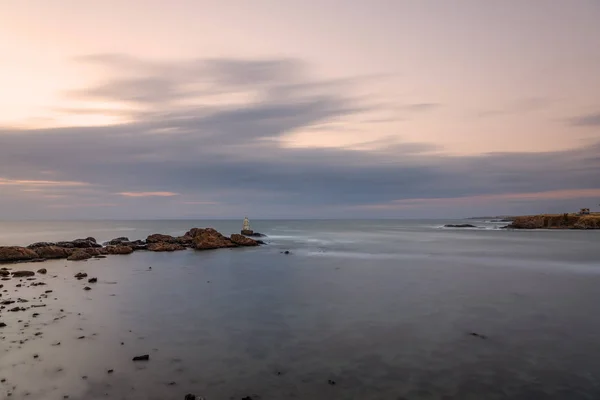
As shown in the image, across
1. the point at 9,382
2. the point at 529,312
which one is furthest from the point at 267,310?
the point at 529,312

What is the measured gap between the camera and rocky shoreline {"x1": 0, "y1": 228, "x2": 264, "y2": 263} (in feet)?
121

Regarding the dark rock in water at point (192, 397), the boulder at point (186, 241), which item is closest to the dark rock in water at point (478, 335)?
the dark rock in water at point (192, 397)

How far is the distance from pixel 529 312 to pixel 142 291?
2086cm

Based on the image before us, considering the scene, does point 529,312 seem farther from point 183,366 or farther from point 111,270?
point 111,270

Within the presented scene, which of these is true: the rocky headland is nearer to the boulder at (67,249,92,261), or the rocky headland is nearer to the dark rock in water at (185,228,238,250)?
the dark rock in water at (185,228,238,250)

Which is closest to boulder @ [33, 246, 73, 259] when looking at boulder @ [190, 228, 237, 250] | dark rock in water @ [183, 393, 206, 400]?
boulder @ [190, 228, 237, 250]

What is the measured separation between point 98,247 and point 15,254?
39.1 feet

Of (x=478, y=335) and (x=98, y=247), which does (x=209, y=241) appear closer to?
(x=98, y=247)

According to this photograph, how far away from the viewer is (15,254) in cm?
3641

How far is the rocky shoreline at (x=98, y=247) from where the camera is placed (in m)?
37.0

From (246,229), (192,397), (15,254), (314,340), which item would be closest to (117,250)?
(15,254)

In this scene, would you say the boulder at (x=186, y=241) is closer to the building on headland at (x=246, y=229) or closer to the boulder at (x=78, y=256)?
the boulder at (x=78, y=256)

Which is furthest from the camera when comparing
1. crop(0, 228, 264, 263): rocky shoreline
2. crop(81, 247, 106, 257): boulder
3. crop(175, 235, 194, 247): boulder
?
crop(175, 235, 194, 247): boulder

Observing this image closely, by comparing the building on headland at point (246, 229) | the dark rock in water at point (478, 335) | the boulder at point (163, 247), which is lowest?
the dark rock in water at point (478, 335)
